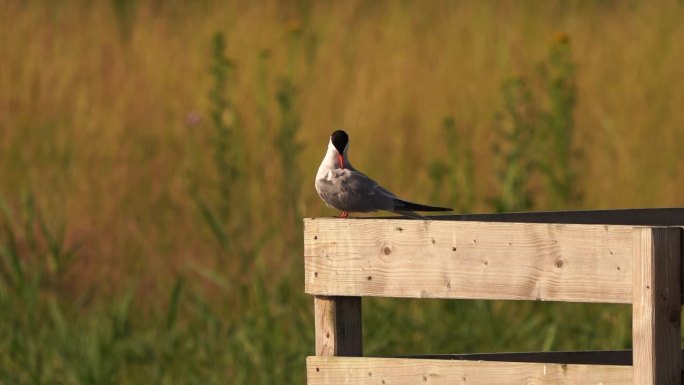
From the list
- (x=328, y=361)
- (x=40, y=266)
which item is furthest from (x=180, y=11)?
(x=328, y=361)

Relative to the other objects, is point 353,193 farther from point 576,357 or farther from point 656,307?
point 656,307

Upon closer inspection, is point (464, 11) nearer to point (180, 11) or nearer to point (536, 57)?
point (536, 57)

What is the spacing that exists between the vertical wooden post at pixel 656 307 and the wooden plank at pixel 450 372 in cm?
11

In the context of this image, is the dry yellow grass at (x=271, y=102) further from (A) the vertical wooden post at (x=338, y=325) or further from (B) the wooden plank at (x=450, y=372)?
(B) the wooden plank at (x=450, y=372)

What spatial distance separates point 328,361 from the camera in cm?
433

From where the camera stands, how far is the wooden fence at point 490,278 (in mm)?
3713

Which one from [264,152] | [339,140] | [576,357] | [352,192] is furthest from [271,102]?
[576,357]

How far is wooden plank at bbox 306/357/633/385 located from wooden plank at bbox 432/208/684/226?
0.82 meters

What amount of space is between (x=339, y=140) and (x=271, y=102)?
472 cm

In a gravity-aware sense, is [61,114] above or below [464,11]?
below

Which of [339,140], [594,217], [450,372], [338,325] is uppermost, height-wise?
[339,140]

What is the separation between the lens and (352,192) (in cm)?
474

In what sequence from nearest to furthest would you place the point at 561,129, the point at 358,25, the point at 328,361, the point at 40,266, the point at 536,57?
the point at 328,361 < the point at 40,266 < the point at 561,129 < the point at 536,57 < the point at 358,25

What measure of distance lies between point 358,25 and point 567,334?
4.41 m
